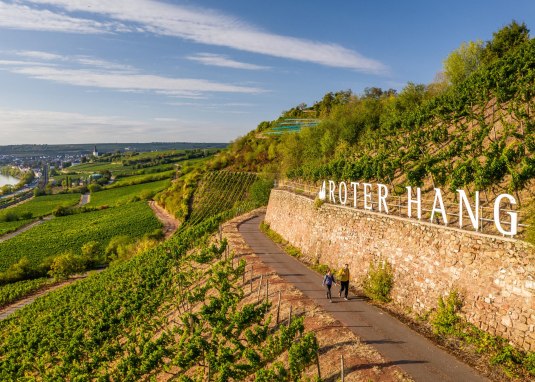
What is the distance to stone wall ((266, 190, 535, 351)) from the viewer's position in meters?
13.6

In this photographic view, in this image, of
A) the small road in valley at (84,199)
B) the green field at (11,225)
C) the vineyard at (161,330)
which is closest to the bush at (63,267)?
the vineyard at (161,330)

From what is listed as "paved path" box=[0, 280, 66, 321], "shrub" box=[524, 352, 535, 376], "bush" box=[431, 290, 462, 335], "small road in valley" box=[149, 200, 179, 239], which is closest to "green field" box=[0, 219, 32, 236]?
"small road in valley" box=[149, 200, 179, 239]

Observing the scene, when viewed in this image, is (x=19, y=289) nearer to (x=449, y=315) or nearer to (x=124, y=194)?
(x=449, y=315)

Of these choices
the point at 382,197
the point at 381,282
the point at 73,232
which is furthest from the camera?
the point at 73,232

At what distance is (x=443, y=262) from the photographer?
672 inches

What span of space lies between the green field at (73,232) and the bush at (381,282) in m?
69.5

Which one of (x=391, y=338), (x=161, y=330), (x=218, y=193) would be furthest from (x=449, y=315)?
(x=218, y=193)

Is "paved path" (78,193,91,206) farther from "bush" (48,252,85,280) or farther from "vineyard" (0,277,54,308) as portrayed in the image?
"vineyard" (0,277,54,308)

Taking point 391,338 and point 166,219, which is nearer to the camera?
point 391,338

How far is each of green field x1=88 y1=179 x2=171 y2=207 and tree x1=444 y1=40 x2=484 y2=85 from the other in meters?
96.7

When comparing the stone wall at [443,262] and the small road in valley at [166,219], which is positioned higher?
the stone wall at [443,262]

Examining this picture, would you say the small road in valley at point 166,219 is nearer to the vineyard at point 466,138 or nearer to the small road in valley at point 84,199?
the small road in valley at point 84,199

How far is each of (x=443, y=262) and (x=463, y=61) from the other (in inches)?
1829

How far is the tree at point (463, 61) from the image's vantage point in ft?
174
